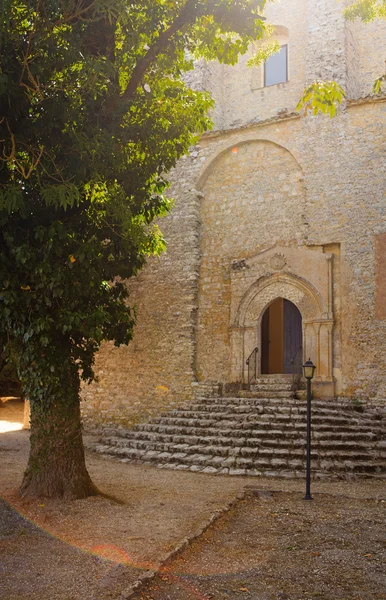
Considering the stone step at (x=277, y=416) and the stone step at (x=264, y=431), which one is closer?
the stone step at (x=264, y=431)

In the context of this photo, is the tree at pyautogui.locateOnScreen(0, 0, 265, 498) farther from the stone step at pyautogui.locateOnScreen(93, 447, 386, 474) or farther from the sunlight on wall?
the sunlight on wall

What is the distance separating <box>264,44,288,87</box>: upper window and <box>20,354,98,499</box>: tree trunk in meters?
12.6

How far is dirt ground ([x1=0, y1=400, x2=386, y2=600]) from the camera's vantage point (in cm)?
411

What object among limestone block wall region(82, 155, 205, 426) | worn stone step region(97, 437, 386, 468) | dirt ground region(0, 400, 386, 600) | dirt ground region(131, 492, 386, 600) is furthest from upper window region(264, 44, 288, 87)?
dirt ground region(131, 492, 386, 600)

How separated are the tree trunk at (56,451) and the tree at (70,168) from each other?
1 cm

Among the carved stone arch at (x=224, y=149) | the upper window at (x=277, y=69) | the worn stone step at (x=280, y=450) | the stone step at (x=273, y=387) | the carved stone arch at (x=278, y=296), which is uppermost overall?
the upper window at (x=277, y=69)

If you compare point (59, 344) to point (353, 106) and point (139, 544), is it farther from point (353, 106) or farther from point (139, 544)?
point (353, 106)

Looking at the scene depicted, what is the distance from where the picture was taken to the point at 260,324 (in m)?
14.0

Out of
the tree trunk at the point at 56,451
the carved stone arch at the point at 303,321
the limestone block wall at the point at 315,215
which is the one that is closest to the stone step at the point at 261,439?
the carved stone arch at the point at 303,321

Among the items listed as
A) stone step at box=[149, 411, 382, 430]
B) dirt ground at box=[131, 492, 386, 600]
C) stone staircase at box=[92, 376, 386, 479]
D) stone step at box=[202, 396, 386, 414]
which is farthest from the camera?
stone step at box=[202, 396, 386, 414]

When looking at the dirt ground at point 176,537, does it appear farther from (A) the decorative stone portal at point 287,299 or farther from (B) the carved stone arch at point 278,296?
(B) the carved stone arch at point 278,296

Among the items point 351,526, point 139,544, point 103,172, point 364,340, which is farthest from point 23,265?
point 364,340

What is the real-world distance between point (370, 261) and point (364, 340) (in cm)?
176

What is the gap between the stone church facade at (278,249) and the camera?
1267 cm
